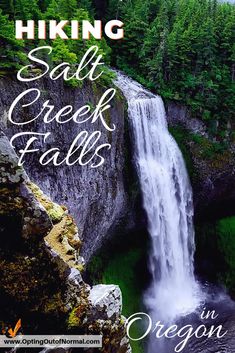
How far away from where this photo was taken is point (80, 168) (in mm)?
16828

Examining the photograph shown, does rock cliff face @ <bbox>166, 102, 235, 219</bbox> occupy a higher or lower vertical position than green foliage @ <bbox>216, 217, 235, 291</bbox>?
higher

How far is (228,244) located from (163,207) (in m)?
6.18

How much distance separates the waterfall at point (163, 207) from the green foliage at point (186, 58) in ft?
7.29

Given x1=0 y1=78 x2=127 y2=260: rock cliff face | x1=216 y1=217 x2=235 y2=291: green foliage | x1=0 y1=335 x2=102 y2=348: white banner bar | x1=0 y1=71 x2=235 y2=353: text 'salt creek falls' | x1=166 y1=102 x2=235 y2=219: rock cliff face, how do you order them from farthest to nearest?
x1=166 y1=102 x2=235 y2=219: rock cliff face
x1=216 y1=217 x2=235 y2=291: green foliage
x1=0 y1=71 x2=235 y2=353: text 'salt creek falls'
x1=0 y1=78 x2=127 y2=260: rock cliff face
x1=0 y1=335 x2=102 y2=348: white banner bar


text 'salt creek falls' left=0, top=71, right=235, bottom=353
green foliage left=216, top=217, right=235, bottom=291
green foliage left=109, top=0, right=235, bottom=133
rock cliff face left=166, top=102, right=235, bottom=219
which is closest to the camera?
text 'salt creek falls' left=0, top=71, right=235, bottom=353

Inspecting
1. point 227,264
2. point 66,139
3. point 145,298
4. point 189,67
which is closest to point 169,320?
point 145,298

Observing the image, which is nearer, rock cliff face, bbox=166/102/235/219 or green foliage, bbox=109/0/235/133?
green foliage, bbox=109/0/235/133

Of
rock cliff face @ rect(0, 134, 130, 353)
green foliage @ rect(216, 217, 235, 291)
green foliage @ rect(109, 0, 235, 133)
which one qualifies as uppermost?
green foliage @ rect(109, 0, 235, 133)

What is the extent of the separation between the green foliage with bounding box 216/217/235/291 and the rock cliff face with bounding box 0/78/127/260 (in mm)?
7935

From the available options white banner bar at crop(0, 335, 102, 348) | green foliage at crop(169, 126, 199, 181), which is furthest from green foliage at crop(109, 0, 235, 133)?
white banner bar at crop(0, 335, 102, 348)

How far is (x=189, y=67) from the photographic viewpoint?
2591cm

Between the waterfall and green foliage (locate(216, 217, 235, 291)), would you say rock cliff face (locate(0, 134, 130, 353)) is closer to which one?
the waterfall

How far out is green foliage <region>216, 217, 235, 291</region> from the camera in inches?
947

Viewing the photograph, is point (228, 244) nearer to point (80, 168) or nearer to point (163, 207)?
point (163, 207)
